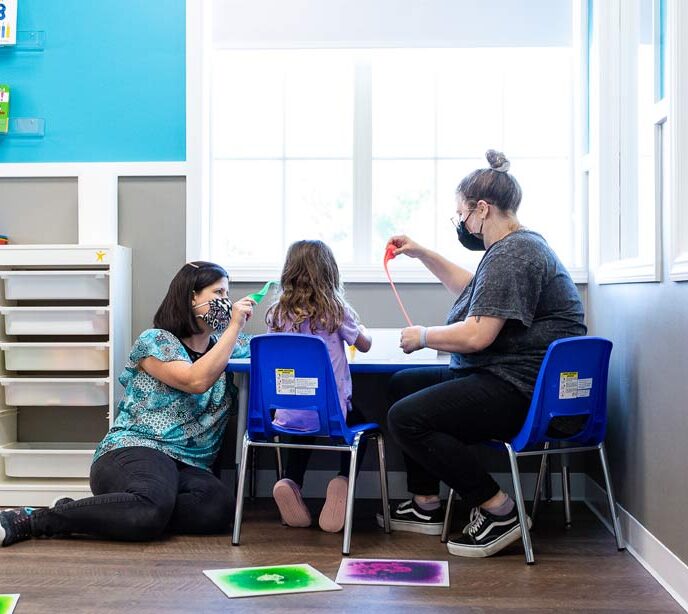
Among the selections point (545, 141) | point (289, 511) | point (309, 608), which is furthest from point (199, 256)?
point (309, 608)

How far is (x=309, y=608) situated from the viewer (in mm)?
2344

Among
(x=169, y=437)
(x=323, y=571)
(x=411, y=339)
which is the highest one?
(x=411, y=339)

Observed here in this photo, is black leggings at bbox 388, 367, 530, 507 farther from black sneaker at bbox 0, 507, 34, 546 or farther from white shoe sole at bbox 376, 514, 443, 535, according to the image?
black sneaker at bbox 0, 507, 34, 546

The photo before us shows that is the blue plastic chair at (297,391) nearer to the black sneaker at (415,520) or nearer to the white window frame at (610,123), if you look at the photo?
the black sneaker at (415,520)

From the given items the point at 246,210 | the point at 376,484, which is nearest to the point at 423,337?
the point at 376,484

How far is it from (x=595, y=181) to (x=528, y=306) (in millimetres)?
977

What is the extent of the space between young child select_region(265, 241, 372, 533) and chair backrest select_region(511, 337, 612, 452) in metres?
0.66

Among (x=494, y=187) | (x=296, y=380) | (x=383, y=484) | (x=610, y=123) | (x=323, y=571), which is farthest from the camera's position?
(x=610, y=123)

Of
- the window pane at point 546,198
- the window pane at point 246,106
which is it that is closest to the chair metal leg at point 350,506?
the window pane at point 546,198

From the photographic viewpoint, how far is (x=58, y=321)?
3.68m

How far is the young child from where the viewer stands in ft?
10.2

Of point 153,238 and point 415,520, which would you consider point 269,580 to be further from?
point 153,238

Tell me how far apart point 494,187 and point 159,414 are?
4.73 feet

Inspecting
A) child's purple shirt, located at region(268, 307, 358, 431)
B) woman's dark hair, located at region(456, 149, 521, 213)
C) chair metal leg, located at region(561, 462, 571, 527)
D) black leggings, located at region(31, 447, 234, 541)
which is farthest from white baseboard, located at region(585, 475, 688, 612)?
black leggings, located at region(31, 447, 234, 541)
